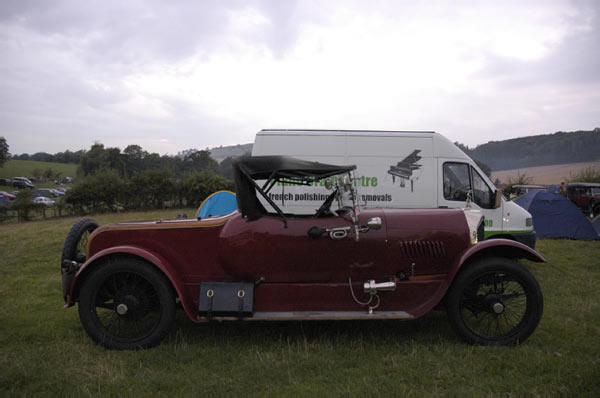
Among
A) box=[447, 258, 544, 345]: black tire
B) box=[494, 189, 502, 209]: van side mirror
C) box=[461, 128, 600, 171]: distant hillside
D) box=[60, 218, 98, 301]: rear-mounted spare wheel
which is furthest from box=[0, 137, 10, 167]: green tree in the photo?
box=[461, 128, 600, 171]: distant hillside

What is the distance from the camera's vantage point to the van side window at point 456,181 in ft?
25.1

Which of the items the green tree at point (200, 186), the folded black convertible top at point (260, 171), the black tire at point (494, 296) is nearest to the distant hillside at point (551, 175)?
the green tree at point (200, 186)

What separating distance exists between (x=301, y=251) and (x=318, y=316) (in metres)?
0.67

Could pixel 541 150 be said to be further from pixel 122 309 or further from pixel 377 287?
pixel 122 309

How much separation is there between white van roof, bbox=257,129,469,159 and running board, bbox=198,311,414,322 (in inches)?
186

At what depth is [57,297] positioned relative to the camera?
5863 mm

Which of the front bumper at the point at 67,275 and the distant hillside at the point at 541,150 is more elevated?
the distant hillside at the point at 541,150

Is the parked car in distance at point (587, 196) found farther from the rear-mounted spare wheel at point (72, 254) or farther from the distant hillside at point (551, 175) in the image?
the rear-mounted spare wheel at point (72, 254)

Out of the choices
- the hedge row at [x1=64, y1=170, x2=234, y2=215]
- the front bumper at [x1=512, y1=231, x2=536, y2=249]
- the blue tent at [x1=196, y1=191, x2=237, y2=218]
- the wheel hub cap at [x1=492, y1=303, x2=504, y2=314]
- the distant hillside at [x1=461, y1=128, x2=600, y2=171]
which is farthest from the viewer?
the distant hillside at [x1=461, y1=128, x2=600, y2=171]

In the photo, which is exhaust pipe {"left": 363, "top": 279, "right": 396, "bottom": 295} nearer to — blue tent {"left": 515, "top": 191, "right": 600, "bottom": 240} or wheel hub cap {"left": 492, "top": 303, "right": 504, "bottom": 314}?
wheel hub cap {"left": 492, "top": 303, "right": 504, "bottom": 314}

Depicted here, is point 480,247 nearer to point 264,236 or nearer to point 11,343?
point 264,236

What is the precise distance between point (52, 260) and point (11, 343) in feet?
18.2

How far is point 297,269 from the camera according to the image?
3893mm

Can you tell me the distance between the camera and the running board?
372cm
